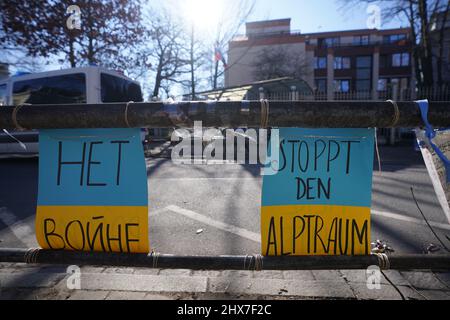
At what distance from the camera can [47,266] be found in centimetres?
261

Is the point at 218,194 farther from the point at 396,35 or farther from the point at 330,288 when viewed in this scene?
the point at 396,35

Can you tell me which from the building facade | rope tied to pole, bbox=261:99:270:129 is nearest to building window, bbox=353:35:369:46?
the building facade

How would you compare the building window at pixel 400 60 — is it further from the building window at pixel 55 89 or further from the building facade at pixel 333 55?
the building window at pixel 55 89

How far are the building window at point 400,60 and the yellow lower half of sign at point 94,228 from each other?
48.4 meters

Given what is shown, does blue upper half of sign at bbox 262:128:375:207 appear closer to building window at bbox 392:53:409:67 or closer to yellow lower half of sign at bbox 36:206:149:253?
yellow lower half of sign at bbox 36:206:149:253

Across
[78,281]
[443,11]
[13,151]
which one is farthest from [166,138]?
[443,11]

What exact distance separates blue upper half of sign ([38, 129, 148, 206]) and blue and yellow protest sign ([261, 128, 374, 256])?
707mm

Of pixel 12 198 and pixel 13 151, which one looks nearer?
pixel 12 198

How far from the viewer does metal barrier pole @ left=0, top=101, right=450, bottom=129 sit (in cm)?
134

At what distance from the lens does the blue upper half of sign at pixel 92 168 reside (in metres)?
1.49

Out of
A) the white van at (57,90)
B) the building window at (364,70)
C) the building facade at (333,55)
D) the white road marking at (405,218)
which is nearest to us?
the white road marking at (405,218)

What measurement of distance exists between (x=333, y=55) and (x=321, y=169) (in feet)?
147

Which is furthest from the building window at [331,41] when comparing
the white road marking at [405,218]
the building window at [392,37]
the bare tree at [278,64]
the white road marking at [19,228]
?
the white road marking at [19,228]
